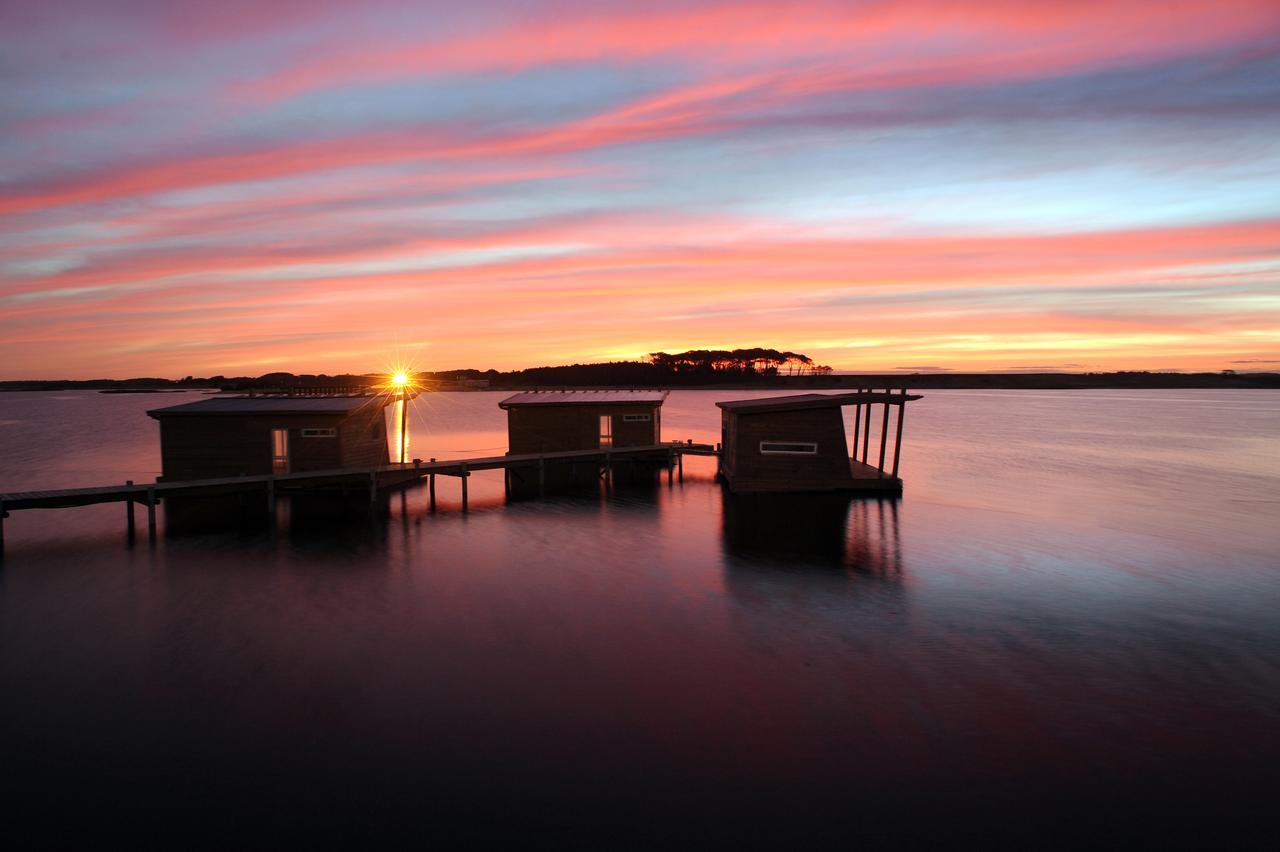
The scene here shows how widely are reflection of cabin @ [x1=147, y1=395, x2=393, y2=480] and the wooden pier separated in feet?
3.04

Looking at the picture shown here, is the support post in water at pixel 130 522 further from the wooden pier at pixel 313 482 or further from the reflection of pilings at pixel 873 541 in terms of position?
the reflection of pilings at pixel 873 541

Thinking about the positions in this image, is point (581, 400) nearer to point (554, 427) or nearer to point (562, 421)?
point (562, 421)

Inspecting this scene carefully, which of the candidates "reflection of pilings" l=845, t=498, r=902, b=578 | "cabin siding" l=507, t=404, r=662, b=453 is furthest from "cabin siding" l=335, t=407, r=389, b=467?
"reflection of pilings" l=845, t=498, r=902, b=578

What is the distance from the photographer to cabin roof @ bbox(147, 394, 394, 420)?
29.0 meters

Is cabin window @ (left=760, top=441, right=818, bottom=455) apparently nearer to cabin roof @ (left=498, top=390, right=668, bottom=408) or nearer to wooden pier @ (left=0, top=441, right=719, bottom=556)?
cabin roof @ (left=498, top=390, right=668, bottom=408)

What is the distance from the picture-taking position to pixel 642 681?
1328cm

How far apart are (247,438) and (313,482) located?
3.13 m

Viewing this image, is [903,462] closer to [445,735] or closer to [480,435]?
[480,435]

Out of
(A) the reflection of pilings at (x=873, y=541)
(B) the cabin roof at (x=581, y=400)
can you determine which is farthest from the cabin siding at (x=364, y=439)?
(A) the reflection of pilings at (x=873, y=541)

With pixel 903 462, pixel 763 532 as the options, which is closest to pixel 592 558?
pixel 763 532

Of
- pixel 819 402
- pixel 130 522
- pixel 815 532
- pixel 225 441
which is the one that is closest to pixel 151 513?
pixel 130 522

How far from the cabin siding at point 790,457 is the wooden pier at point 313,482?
8246 millimetres

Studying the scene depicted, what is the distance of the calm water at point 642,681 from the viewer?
927cm

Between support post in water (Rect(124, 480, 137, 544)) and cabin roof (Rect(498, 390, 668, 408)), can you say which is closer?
support post in water (Rect(124, 480, 137, 544))
